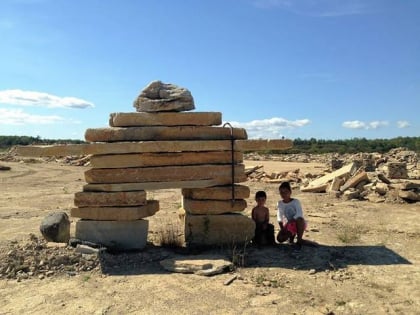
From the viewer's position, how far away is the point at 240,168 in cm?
691

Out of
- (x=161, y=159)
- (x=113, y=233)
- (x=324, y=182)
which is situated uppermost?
(x=161, y=159)

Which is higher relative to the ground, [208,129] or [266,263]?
[208,129]

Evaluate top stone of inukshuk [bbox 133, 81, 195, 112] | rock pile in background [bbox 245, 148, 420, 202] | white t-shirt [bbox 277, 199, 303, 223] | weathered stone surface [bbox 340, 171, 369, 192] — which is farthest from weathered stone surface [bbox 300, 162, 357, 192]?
top stone of inukshuk [bbox 133, 81, 195, 112]

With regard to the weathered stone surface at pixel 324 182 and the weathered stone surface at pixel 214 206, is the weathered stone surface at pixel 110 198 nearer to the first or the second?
the weathered stone surface at pixel 214 206

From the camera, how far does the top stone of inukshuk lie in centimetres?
665

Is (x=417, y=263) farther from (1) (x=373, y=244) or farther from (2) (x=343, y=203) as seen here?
(2) (x=343, y=203)

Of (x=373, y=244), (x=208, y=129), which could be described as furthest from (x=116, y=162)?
(x=373, y=244)

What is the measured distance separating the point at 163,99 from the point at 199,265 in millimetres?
2591

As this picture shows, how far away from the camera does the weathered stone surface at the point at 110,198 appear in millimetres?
6453

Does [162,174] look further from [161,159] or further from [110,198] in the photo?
[110,198]

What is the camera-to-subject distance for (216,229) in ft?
22.2

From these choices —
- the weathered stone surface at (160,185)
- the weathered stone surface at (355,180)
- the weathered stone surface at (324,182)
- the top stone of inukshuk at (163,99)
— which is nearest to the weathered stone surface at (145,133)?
the top stone of inukshuk at (163,99)

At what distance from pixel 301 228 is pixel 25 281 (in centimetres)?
389

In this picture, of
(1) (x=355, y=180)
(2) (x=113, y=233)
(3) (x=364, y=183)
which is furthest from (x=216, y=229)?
(3) (x=364, y=183)
